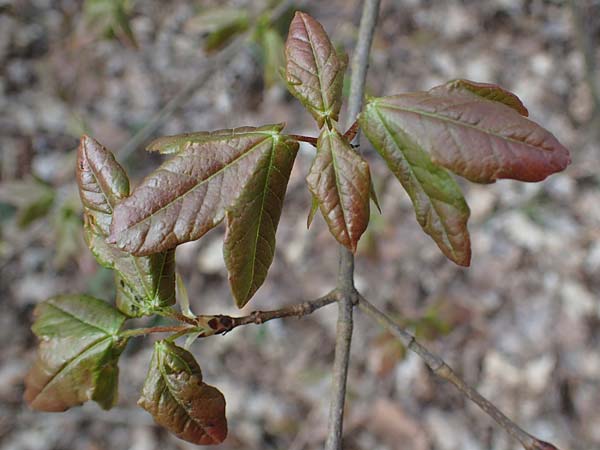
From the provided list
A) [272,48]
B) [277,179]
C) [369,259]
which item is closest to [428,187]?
[277,179]

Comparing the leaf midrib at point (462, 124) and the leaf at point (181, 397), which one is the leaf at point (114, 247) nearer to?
the leaf at point (181, 397)

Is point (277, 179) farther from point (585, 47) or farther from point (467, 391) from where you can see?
point (585, 47)

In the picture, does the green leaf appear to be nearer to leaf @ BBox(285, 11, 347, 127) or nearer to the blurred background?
the blurred background

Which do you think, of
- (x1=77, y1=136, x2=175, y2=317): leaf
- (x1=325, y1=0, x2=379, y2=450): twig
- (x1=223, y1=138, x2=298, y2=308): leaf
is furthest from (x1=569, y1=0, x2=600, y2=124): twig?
(x1=77, y1=136, x2=175, y2=317): leaf

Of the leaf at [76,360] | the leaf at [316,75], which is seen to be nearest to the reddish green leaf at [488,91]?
the leaf at [316,75]

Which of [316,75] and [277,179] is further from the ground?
[316,75]

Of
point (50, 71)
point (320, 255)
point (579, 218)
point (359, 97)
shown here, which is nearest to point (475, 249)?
point (579, 218)
